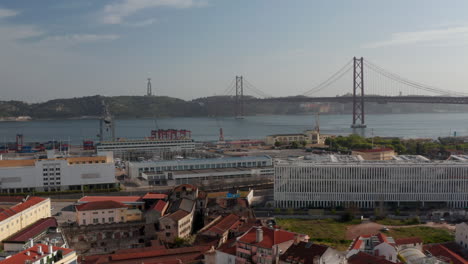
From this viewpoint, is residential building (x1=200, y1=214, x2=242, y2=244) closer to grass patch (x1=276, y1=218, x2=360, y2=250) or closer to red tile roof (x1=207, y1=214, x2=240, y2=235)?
red tile roof (x1=207, y1=214, x2=240, y2=235)

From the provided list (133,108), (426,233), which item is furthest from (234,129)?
(426,233)

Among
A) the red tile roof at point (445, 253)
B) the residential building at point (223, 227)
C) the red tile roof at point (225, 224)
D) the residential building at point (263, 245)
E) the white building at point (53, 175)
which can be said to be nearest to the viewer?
the residential building at point (263, 245)

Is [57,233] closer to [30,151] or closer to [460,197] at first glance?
[460,197]

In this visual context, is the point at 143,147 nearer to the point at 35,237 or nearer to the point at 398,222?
the point at 398,222

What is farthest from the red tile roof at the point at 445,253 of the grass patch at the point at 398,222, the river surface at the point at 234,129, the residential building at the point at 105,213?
the river surface at the point at 234,129

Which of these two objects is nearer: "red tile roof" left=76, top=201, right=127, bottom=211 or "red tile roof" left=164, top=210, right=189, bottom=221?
"red tile roof" left=164, top=210, right=189, bottom=221

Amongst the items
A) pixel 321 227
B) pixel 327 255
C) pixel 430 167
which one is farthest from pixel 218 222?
pixel 430 167

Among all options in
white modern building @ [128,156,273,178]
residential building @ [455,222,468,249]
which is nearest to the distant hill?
white modern building @ [128,156,273,178]

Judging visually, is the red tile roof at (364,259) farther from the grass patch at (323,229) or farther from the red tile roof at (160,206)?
the red tile roof at (160,206)
